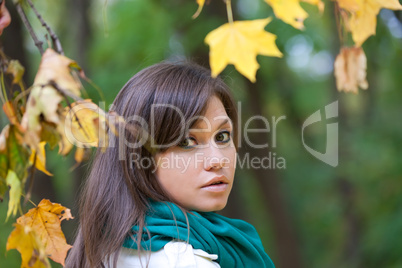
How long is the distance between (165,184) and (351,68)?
0.67 m

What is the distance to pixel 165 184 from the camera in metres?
1.62

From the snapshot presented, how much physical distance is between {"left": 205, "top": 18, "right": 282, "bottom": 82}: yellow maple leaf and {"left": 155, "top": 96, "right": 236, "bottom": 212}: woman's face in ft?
1.95

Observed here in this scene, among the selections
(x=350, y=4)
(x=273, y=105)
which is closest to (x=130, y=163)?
(x=350, y=4)

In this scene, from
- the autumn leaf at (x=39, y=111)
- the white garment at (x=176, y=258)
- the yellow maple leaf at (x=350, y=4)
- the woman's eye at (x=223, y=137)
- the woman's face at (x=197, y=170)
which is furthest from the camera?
the woman's eye at (x=223, y=137)

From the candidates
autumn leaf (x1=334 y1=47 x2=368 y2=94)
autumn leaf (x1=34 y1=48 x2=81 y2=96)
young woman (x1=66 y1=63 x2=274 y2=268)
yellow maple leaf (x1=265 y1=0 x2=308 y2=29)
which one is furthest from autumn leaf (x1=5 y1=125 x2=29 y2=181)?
autumn leaf (x1=334 y1=47 x2=368 y2=94)

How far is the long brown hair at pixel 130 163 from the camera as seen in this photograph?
1.54 meters

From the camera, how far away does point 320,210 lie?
30.1 ft

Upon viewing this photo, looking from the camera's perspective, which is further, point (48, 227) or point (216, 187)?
point (216, 187)

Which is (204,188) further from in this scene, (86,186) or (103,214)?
(86,186)

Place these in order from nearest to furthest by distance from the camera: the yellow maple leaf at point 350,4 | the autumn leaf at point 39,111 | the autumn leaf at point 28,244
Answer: the autumn leaf at point 39,111 → the autumn leaf at point 28,244 → the yellow maple leaf at point 350,4

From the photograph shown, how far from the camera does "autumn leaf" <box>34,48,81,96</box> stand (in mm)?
943

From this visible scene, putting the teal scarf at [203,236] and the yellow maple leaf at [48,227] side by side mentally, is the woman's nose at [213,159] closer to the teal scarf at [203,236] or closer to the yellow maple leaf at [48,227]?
the teal scarf at [203,236]

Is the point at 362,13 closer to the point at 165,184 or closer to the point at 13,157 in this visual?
Result: the point at 165,184

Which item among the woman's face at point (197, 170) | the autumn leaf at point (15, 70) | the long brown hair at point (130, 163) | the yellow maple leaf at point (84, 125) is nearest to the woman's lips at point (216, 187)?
the woman's face at point (197, 170)
